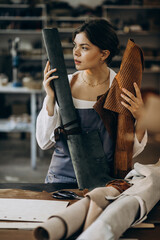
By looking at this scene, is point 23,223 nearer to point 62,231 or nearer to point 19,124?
point 62,231

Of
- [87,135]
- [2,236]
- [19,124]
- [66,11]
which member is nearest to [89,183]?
[87,135]

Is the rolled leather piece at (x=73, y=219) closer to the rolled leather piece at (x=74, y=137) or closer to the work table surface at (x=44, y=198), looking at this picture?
the work table surface at (x=44, y=198)

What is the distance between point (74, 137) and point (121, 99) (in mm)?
234

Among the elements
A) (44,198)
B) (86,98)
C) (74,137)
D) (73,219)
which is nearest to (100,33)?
(86,98)

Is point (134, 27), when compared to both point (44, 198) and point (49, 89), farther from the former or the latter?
point (44, 198)

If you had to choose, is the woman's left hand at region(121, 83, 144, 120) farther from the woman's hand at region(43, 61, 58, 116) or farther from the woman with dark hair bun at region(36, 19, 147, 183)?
the woman's hand at region(43, 61, 58, 116)

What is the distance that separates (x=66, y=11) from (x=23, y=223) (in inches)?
217

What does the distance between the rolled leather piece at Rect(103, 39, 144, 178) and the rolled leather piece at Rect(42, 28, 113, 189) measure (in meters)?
0.07

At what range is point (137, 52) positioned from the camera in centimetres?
Result: 124

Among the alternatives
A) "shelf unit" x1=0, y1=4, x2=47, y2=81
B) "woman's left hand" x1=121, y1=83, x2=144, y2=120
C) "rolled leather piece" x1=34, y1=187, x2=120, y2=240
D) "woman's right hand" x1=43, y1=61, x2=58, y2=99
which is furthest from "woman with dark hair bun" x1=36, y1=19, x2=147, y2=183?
"shelf unit" x1=0, y1=4, x2=47, y2=81

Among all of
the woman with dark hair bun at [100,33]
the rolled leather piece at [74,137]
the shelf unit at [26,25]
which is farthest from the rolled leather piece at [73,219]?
the shelf unit at [26,25]

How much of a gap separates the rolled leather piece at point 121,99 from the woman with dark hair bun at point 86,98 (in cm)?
6

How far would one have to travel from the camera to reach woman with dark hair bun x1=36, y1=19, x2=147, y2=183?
4.52 ft

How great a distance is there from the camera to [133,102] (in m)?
1.26
